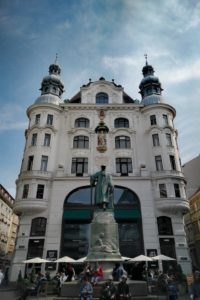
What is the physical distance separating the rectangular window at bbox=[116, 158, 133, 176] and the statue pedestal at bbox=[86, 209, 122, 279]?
16.8m

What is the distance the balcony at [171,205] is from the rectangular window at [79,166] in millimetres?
10186

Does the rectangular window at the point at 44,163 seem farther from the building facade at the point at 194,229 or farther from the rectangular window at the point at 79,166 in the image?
the building facade at the point at 194,229

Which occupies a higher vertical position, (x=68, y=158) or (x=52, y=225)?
(x=68, y=158)

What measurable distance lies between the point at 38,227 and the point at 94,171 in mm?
9575

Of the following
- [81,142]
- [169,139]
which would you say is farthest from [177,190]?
[81,142]

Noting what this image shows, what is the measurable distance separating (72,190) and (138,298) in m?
19.6

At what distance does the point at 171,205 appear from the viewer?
1118 inches

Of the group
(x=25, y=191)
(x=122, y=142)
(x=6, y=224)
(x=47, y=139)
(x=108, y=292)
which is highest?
(x=122, y=142)

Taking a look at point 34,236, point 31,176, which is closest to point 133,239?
point 34,236

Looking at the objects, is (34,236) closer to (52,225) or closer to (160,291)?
(52,225)

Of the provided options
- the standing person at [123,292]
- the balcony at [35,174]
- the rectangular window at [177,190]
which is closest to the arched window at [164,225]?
the rectangular window at [177,190]

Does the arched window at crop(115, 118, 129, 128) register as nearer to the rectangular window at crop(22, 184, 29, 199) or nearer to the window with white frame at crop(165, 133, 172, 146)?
the window with white frame at crop(165, 133, 172, 146)

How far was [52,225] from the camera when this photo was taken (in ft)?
91.2

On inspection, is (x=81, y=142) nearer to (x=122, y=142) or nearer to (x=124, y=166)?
(x=122, y=142)
